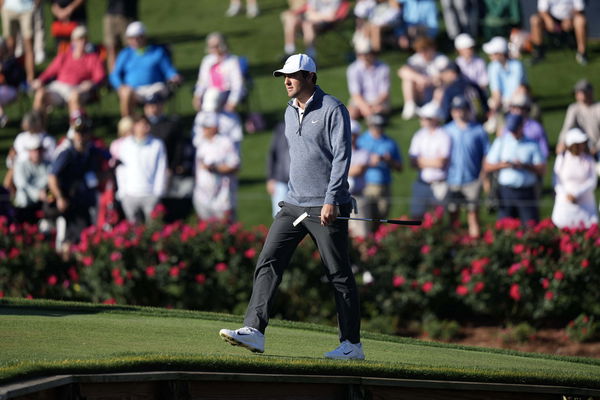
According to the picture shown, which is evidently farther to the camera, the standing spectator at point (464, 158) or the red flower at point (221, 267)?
the standing spectator at point (464, 158)

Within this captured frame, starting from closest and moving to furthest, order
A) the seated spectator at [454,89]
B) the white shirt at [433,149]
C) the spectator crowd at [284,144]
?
the spectator crowd at [284,144] < the white shirt at [433,149] < the seated spectator at [454,89]

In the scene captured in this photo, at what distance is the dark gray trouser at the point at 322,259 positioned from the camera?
26.6ft

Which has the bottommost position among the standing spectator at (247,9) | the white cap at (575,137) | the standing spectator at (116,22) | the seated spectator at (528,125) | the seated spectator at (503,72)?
the white cap at (575,137)

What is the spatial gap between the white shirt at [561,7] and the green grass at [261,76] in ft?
3.15

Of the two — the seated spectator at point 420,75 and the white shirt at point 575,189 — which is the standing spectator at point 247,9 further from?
the white shirt at point 575,189

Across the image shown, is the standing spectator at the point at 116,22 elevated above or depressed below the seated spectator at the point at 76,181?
above

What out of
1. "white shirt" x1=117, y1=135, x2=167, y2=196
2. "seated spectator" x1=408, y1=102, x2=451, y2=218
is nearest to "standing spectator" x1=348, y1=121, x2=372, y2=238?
"seated spectator" x1=408, y1=102, x2=451, y2=218

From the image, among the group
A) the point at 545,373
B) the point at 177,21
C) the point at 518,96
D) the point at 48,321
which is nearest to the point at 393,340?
the point at 545,373

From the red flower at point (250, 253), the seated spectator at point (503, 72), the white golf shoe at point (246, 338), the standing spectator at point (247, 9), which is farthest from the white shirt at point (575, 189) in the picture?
the standing spectator at point (247, 9)

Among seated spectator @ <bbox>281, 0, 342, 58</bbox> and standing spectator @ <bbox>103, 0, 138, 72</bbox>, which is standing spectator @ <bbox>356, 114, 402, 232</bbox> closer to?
seated spectator @ <bbox>281, 0, 342, 58</bbox>

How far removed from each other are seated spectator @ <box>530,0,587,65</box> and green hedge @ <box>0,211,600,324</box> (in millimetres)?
7571

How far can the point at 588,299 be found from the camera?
13.1 metres

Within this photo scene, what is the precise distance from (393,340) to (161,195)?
5.93 m

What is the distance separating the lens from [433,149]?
15.3m
